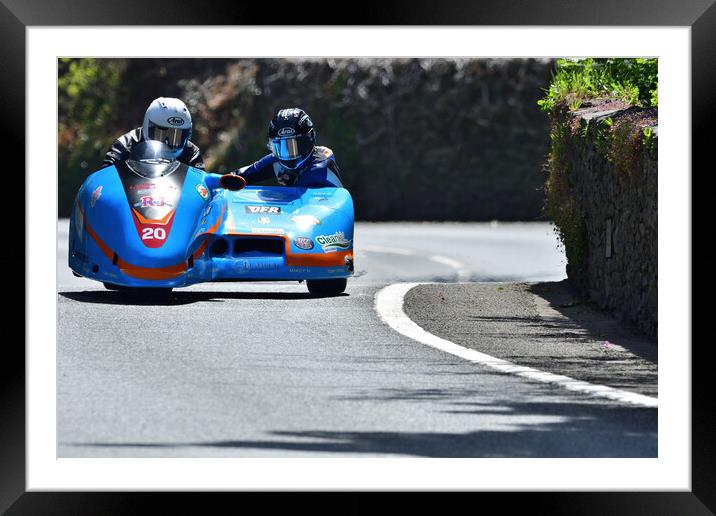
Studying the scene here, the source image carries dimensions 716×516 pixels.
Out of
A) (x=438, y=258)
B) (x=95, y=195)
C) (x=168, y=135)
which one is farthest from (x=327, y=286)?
(x=438, y=258)

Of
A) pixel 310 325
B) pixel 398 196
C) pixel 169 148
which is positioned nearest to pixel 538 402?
pixel 310 325

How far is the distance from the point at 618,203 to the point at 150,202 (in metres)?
4.03

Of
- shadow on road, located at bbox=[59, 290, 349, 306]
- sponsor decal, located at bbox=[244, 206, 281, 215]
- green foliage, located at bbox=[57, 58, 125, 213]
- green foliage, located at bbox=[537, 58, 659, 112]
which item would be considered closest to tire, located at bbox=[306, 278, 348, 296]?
shadow on road, located at bbox=[59, 290, 349, 306]

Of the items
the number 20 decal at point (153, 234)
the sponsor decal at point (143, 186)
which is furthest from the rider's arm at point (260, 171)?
the number 20 decal at point (153, 234)

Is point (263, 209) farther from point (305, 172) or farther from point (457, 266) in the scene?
point (457, 266)

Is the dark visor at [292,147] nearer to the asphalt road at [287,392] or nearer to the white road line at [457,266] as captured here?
the asphalt road at [287,392]

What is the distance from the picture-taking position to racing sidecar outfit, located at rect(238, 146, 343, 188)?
47.5ft

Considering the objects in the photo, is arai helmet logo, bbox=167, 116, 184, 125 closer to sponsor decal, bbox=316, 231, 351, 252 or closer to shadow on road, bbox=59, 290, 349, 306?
shadow on road, bbox=59, 290, 349, 306

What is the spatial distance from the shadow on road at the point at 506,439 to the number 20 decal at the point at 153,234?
4822 millimetres

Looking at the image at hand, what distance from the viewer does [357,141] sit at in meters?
26.8

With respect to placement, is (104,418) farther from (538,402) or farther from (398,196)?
(398,196)

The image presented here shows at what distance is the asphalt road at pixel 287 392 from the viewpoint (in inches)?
302

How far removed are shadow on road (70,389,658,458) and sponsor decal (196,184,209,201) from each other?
17.6 feet

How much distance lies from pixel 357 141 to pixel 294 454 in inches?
773
